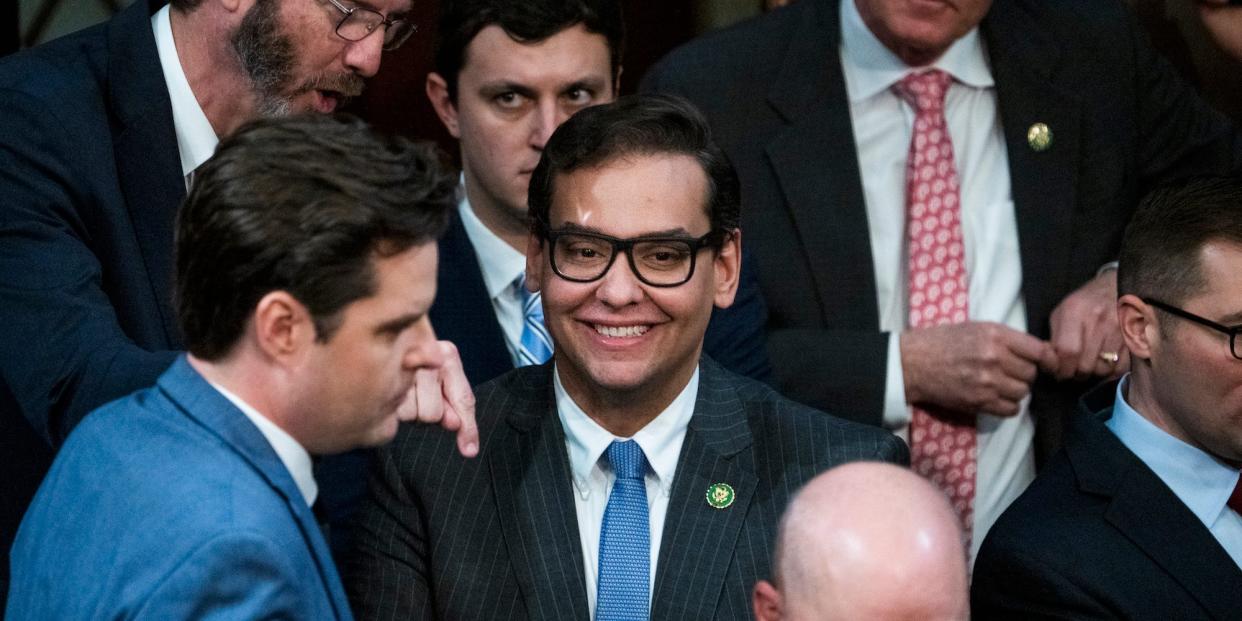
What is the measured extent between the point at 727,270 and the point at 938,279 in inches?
28.9

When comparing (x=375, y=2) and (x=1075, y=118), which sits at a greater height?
(x=375, y=2)

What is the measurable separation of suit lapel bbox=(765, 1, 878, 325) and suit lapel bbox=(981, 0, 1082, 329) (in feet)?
0.98

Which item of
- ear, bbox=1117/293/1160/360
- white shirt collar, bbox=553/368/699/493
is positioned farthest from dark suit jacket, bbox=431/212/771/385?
ear, bbox=1117/293/1160/360

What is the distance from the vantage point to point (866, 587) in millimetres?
1757

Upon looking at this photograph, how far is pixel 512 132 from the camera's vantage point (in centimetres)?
292

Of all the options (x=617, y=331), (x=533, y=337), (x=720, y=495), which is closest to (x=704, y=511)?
(x=720, y=495)

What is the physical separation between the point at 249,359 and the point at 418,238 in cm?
21

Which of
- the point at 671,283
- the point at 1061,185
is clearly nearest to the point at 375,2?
the point at 671,283

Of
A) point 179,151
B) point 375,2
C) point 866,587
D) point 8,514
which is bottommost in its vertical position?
point 8,514

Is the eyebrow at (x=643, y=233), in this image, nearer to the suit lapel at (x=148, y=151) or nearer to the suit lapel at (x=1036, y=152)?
the suit lapel at (x=148, y=151)

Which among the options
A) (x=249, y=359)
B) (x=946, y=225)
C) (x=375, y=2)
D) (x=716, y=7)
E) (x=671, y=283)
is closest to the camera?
(x=249, y=359)

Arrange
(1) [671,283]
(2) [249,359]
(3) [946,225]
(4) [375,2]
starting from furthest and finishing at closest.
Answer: (3) [946,225], (4) [375,2], (1) [671,283], (2) [249,359]

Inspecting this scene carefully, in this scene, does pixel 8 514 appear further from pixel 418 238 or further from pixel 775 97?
pixel 775 97

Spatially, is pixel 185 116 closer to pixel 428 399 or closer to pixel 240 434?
pixel 428 399
